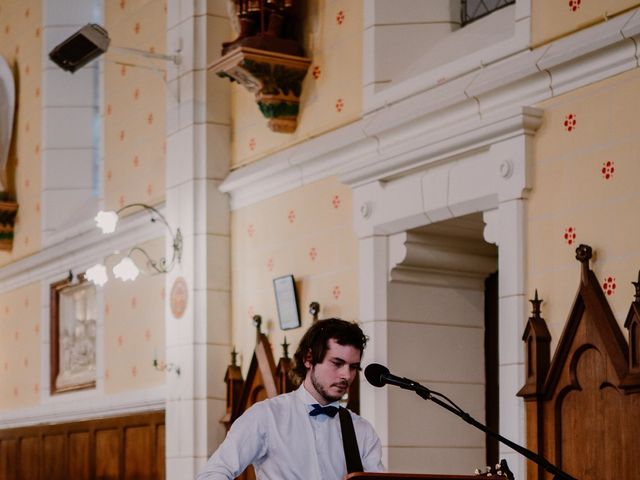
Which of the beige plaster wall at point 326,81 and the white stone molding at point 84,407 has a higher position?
the beige plaster wall at point 326,81

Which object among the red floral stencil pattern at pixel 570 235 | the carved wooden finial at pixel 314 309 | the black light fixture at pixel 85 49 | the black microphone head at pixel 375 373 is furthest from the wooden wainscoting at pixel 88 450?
the black microphone head at pixel 375 373

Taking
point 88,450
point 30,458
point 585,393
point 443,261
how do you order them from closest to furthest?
point 585,393 < point 443,261 < point 88,450 < point 30,458

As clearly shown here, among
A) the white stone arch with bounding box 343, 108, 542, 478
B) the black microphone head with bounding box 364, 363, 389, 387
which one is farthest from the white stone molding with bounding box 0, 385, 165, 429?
the black microphone head with bounding box 364, 363, 389, 387

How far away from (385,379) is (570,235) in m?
2.80

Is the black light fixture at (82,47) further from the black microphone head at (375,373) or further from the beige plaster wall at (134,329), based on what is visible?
the black microphone head at (375,373)

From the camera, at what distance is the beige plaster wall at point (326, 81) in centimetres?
895

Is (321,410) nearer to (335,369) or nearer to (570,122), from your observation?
(335,369)

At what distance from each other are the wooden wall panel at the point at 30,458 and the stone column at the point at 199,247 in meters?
3.24

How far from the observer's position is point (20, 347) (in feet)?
45.6

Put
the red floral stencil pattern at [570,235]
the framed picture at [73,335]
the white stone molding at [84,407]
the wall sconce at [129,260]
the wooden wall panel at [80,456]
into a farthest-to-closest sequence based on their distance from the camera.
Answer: the framed picture at [73,335], the wooden wall panel at [80,456], the white stone molding at [84,407], the wall sconce at [129,260], the red floral stencil pattern at [570,235]

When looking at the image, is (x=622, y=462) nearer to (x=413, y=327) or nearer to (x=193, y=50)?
(x=413, y=327)

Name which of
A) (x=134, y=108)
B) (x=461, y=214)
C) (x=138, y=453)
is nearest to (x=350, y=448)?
(x=461, y=214)

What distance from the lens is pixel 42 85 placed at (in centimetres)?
1380

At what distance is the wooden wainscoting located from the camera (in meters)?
11.0
